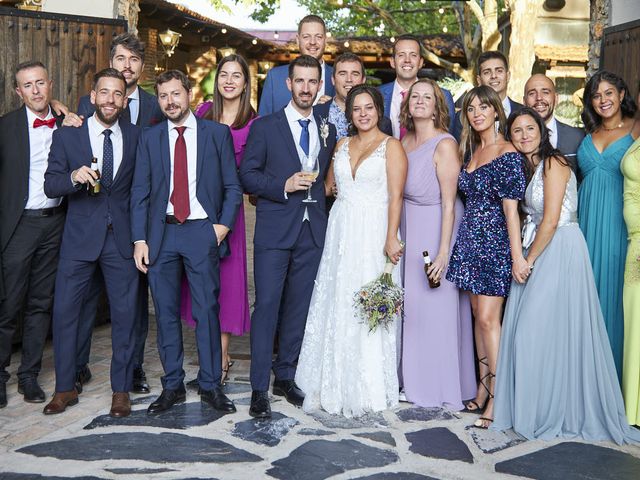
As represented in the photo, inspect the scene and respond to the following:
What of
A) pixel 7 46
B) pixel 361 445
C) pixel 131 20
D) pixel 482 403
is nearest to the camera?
pixel 361 445

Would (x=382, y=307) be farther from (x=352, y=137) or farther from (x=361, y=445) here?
(x=352, y=137)

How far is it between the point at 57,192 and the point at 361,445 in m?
2.51

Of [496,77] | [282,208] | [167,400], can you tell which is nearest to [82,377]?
[167,400]

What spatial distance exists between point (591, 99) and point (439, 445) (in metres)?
2.62

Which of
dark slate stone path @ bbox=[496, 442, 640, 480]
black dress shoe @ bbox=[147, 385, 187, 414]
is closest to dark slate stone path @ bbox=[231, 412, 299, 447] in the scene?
black dress shoe @ bbox=[147, 385, 187, 414]

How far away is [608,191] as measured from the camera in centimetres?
532

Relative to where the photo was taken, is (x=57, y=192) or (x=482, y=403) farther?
(x=482, y=403)

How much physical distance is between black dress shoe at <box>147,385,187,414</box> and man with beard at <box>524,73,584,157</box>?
3233 mm

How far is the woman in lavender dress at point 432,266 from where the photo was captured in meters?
5.35

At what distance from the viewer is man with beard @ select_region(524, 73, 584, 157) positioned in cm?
572

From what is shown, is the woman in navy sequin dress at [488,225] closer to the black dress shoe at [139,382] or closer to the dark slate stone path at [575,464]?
the dark slate stone path at [575,464]

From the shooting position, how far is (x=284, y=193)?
5.26 m

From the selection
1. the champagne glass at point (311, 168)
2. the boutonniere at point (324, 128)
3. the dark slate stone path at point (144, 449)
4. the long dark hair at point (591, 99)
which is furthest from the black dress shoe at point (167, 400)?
the long dark hair at point (591, 99)

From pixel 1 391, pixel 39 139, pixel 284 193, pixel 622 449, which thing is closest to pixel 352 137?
pixel 284 193
